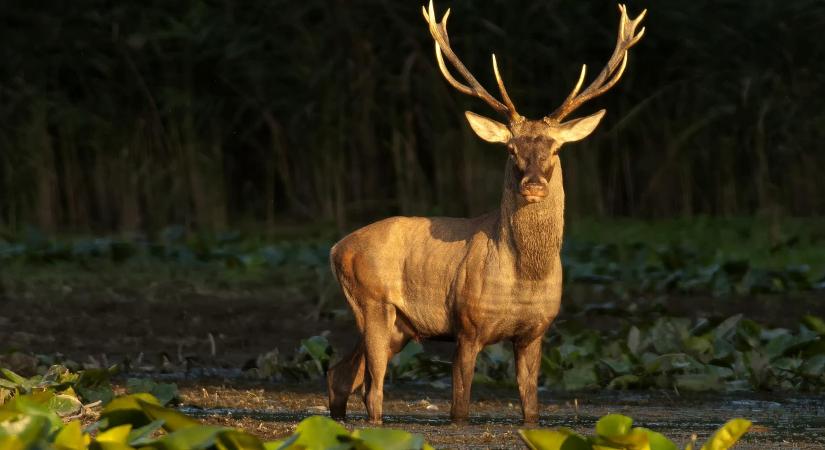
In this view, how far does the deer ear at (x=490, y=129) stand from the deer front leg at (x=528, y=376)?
91 centimetres

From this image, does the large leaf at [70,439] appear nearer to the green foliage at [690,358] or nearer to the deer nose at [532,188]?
the deer nose at [532,188]

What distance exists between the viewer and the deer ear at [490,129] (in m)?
8.34

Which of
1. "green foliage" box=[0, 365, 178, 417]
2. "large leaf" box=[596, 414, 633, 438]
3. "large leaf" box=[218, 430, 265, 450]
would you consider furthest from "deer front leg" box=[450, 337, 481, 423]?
"large leaf" box=[218, 430, 265, 450]

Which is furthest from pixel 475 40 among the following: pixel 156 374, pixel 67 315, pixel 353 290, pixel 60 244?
pixel 353 290

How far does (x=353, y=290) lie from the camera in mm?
8570

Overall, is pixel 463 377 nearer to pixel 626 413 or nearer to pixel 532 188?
pixel 532 188

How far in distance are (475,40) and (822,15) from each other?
10.8 feet

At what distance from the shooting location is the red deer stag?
8180 mm

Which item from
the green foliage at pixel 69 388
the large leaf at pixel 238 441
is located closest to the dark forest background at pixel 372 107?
the green foliage at pixel 69 388

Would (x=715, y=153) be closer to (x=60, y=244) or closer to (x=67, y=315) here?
(x=60, y=244)

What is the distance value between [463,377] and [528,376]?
12.5 inches

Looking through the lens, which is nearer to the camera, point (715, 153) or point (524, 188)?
point (524, 188)

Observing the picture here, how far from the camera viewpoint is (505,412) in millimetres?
9086

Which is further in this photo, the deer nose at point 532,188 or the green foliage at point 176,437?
the deer nose at point 532,188
